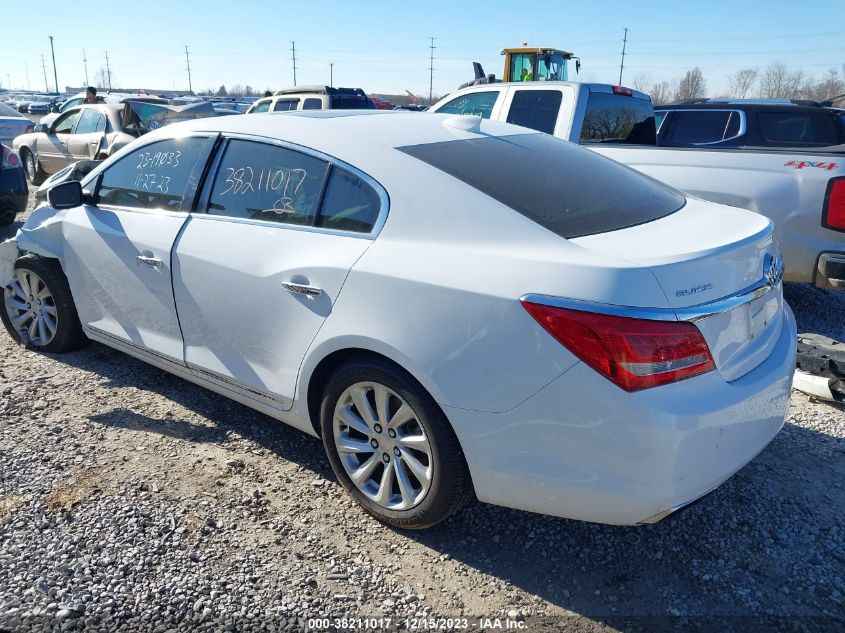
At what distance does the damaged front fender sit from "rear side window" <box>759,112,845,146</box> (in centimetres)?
698

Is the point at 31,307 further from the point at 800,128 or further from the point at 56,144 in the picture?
the point at 56,144

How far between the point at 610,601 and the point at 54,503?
238 cm

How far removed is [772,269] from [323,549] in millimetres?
2133

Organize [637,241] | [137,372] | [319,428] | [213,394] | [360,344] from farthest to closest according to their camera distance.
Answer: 1. [137,372]
2. [213,394]
3. [319,428]
4. [360,344]
5. [637,241]

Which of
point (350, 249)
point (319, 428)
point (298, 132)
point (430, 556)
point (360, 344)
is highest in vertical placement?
point (298, 132)

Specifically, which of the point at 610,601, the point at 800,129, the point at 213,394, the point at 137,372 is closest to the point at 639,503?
the point at 610,601

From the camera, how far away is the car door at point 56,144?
37.1 feet

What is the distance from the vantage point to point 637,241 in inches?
97.3

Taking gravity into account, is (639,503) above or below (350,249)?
below

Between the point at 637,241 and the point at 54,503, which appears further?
the point at 54,503

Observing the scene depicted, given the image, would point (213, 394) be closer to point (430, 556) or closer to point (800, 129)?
point (430, 556)

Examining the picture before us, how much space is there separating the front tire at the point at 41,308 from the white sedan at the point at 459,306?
0.75 meters

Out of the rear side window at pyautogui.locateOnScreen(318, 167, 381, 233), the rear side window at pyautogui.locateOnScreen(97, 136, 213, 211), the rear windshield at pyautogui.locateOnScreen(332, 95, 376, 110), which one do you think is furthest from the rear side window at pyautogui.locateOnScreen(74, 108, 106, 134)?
the rear side window at pyautogui.locateOnScreen(318, 167, 381, 233)

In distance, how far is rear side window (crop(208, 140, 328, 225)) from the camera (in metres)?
3.05
